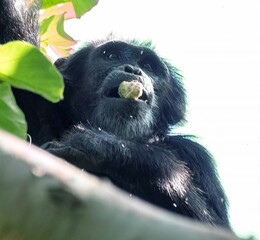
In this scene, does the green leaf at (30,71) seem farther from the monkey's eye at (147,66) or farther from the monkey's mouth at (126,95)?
the monkey's eye at (147,66)

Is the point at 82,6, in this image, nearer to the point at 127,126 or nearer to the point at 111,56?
the point at 127,126

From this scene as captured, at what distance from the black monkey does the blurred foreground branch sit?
→ 10.7ft

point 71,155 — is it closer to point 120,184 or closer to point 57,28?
point 120,184

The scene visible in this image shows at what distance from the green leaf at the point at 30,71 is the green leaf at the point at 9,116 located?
0.18ft

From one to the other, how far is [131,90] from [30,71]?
10.5 feet

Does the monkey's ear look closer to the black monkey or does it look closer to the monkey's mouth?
the black monkey

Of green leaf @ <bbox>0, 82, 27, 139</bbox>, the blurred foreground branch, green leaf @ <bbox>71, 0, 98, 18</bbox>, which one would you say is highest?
the blurred foreground branch

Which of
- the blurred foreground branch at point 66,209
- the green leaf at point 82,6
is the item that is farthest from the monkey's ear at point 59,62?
the blurred foreground branch at point 66,209

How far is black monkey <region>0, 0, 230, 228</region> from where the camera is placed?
174 inches

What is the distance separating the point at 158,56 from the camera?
6.36 metres

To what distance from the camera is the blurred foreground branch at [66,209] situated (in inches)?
32.8

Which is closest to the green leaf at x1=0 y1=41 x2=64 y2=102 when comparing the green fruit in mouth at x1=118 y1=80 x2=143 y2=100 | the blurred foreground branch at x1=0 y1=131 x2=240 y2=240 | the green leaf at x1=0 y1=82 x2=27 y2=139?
the green leaf at x1=0 y1=82 x2=27 y2=139

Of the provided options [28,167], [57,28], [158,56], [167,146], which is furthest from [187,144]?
[28,167]

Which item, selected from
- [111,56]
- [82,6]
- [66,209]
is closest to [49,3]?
[82,6]
